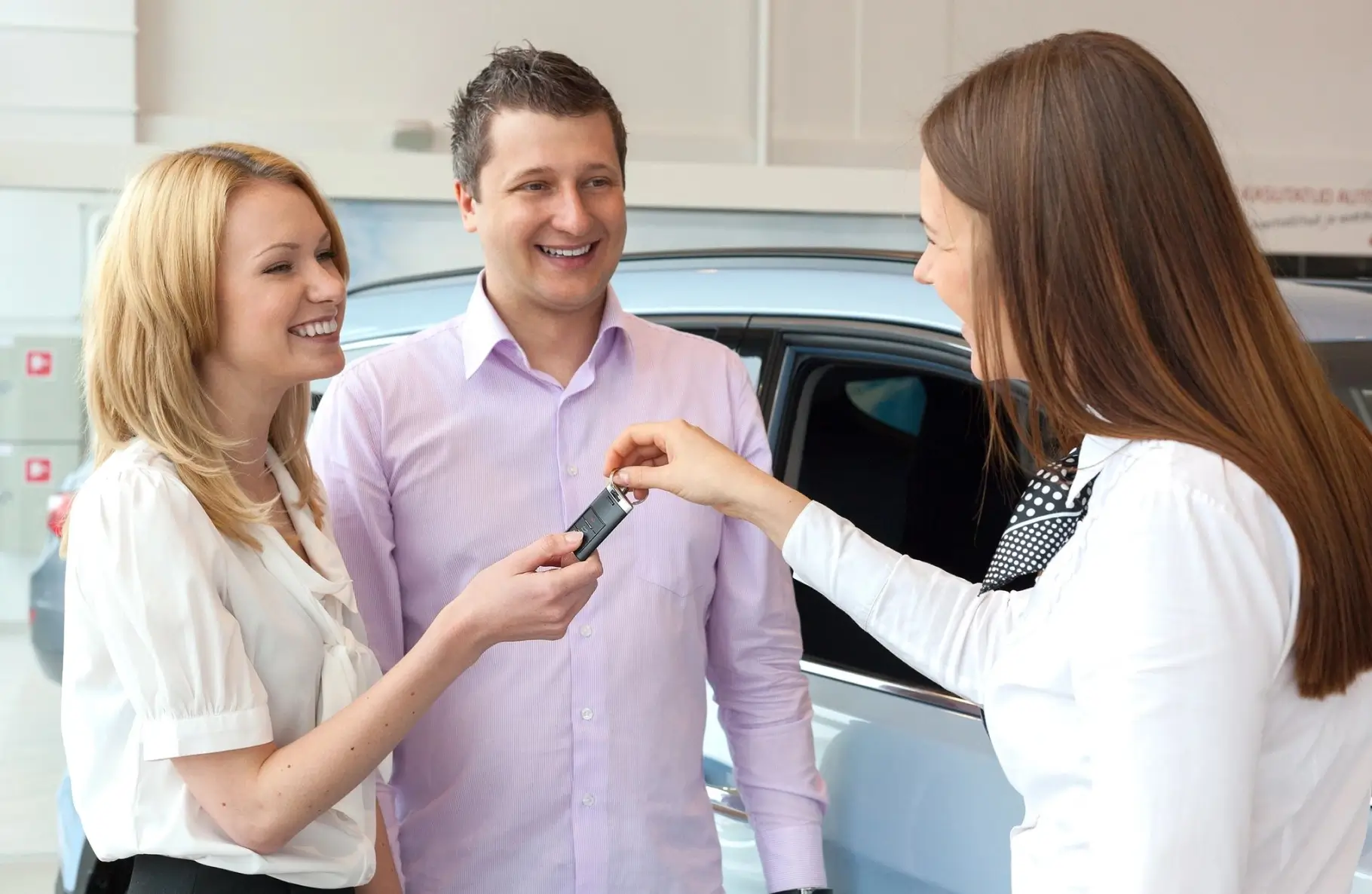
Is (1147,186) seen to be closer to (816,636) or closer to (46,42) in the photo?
(816,636)

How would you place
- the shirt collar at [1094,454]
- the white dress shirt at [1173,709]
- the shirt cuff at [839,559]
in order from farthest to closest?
the shirt cuff at [839,559], the shirt collar at [1094,454], the white dress shirt at [1173,709]

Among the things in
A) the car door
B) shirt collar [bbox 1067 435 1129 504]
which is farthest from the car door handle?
shirt collar [bbox 1067 435 1129 504]

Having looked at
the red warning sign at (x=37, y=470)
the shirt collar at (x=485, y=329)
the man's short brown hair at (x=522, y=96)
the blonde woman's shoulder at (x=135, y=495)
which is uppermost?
the man's short brown hair at (x=522, y=96)

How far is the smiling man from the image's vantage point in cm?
175

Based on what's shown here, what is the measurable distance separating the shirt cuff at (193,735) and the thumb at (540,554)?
0.31m

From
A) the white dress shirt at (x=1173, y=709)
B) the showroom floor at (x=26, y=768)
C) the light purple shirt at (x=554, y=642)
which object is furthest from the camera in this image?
the showroom floor at (x=26, y=768)

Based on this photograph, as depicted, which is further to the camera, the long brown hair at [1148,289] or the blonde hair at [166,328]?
the blonde hair at [166,328]

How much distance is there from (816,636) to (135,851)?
3.86ft

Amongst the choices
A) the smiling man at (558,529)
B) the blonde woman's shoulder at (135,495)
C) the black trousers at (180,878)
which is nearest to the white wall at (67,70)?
the smiling man at (558,529)

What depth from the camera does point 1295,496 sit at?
1.02m

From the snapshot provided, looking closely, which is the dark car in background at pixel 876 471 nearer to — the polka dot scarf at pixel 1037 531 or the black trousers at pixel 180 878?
the polka dot scarf at pixel 1037 531

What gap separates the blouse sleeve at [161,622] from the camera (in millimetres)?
1324

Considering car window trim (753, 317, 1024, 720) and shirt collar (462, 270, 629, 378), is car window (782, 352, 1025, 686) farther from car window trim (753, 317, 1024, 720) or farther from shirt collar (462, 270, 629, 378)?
shirt collar (462, 270, 629, 378)

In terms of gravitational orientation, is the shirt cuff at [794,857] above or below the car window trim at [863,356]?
Answer: below
